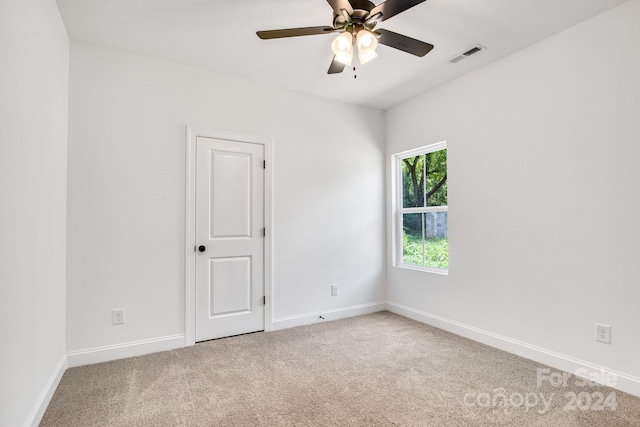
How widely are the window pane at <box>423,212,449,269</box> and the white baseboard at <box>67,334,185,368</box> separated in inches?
108

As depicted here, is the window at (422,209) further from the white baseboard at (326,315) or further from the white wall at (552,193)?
the white baseboard at (326,315)

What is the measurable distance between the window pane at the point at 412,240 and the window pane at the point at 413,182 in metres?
0.17

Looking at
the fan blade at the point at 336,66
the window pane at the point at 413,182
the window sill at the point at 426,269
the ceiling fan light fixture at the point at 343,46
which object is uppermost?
the fan blade at the point at 336,66

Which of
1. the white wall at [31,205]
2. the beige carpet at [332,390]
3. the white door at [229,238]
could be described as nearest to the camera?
the white wall at [31,205]

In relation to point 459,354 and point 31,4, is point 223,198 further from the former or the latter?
point 459,354

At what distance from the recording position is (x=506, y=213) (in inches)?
115

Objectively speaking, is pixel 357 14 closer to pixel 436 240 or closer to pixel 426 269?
pixel 436 240

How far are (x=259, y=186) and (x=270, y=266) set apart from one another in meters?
0.87

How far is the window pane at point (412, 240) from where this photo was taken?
12.8 feet

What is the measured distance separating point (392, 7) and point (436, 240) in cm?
255

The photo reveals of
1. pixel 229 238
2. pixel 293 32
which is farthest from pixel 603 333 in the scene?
pixel 229 238

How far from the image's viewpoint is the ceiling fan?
1.85m

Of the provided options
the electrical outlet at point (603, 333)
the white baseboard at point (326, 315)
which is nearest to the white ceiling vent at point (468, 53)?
the electrical outlet at point (603, 333)

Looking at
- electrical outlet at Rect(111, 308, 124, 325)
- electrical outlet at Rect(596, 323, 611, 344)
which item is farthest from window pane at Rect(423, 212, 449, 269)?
electrical outlet at Rect(111, 308, 124, 325)
